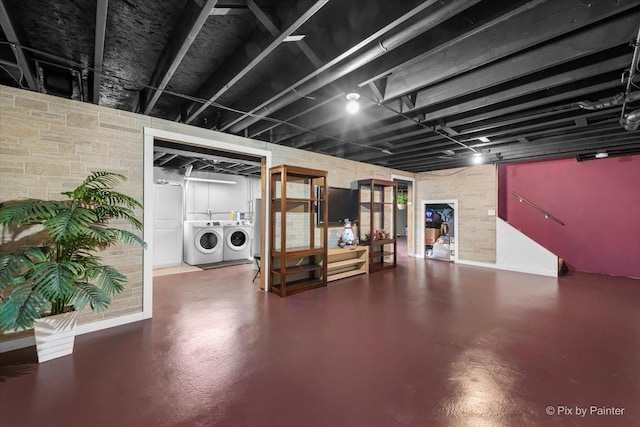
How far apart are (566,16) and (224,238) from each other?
6780 millimetres

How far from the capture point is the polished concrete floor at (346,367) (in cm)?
167

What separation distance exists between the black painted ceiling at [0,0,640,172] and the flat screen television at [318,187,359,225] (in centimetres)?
173

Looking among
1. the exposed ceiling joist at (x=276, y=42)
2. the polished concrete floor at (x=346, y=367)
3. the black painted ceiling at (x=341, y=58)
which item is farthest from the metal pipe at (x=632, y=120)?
the exposed ceiling joist at (x=276, y=42)

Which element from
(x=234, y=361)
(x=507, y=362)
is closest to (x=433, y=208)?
(x=507, y=362)

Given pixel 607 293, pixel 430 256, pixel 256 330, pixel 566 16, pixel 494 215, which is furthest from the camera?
pixel 430 256

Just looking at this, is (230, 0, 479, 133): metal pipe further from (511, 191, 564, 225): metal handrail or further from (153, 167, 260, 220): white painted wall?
(511, 191, 564, 225): metal handrail

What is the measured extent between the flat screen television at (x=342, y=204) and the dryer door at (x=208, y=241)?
310 centimetres

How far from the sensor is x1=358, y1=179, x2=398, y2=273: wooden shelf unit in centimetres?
567

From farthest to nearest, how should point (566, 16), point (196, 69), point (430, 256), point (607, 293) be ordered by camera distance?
point (430, 256) < point (607, 293) < point (196, 69) < point (566, 16)

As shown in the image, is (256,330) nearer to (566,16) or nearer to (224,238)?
(566,16)

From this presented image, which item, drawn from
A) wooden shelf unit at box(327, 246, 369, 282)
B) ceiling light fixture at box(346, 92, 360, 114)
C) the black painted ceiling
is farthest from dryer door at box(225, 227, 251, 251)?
ceiling light fixture at box(346, 92, 360, 114)

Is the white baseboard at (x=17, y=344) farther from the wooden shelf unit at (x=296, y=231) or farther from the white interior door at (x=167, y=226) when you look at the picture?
the white interior door at (x=167, y=226)

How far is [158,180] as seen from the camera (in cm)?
656

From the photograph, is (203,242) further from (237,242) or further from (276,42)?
(276,42)
